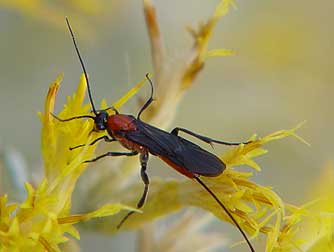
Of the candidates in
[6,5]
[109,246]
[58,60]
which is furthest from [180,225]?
[58,60]

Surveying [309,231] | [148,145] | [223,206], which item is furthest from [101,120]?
[309,231]

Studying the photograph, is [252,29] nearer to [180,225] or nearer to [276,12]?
[276,12]

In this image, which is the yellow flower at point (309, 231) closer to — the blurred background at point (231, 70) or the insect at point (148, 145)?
the insect at point (148, 145)

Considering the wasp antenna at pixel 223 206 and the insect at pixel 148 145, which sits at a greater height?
the insect at pixel 148 145

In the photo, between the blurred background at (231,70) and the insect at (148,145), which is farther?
the blurred background at (231,70)

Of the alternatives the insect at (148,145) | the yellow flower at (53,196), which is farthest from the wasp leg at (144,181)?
the yellow flower at (53,196)

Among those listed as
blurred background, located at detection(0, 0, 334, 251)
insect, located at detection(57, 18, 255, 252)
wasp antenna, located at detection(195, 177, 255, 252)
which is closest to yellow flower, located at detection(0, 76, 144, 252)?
insect, located at detection(57, 18, 255, 252)
